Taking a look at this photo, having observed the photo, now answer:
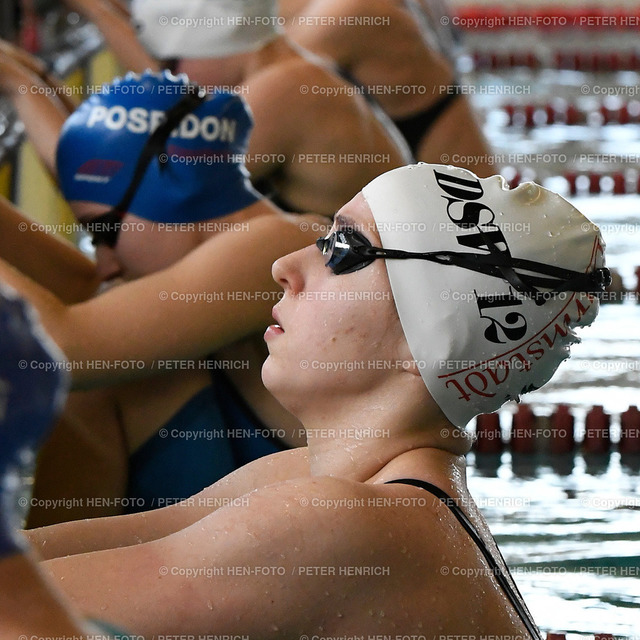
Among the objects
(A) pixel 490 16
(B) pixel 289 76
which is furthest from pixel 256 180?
(A) pixel 490 16

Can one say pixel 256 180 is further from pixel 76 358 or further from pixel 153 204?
pixel 76 358

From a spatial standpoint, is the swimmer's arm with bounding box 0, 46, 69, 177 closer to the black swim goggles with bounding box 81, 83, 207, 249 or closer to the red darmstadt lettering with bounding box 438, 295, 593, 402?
the black swim goggles with bounding box 81, 83, 207, 249

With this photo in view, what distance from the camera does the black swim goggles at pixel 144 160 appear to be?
2.91m

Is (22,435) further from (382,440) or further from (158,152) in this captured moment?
(158,152)

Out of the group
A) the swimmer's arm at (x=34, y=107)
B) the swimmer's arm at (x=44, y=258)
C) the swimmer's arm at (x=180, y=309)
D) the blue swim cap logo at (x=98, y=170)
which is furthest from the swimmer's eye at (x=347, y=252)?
the swimmer's arm at (x=34, y=107)

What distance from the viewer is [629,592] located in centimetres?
312

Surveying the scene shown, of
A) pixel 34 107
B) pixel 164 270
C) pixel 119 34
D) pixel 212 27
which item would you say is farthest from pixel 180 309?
pixel 119 34

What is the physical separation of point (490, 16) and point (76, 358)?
16246 millimetres

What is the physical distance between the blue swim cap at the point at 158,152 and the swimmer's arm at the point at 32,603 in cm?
202

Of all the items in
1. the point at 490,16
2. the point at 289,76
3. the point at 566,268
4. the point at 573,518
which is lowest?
the point at 490,16

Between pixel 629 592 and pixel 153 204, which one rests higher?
pixel 153 204

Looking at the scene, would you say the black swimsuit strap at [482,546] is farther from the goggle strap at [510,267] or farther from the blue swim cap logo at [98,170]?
the blue swim cap logo at [98,170]

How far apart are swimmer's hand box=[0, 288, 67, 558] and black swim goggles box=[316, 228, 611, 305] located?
1066 millimetres

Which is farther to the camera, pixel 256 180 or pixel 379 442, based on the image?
pixel 256 180
